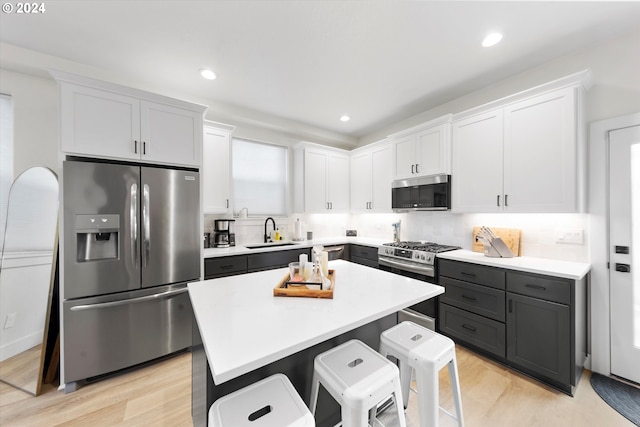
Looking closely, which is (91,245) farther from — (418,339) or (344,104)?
(344,104)

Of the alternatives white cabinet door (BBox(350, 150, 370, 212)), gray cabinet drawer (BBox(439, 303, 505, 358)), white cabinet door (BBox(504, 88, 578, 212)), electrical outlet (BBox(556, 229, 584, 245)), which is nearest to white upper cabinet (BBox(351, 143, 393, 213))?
white cabinet door (BBox(350, 150, 370, 212))

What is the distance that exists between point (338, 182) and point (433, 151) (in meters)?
1.66

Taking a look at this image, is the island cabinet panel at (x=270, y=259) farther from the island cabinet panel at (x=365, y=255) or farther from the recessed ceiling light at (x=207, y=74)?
the recessed ceiling light at (x=207, y=74)

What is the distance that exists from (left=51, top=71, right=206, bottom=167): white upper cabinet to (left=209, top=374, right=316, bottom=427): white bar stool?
2210 mm

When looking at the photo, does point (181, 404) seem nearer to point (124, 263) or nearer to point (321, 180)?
point (124, 263)

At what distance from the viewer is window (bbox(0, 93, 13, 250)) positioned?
2.26 metres

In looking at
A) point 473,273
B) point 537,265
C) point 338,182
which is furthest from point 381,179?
point 537,265

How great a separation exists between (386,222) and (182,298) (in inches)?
124

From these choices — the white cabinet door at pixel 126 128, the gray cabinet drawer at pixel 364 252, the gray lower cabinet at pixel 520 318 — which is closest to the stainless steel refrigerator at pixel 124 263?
the white cabinet door at pixel 126 128

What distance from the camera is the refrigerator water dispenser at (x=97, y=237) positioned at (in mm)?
1995

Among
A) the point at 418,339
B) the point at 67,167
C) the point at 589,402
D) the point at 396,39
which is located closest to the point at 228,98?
the point at 67,167

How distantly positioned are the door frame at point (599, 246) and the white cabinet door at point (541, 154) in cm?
27

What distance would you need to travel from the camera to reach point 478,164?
2.68m

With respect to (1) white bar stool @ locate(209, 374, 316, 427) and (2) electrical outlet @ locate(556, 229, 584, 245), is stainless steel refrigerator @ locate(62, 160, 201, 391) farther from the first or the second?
(2) electrical outlet @ locate(556, 229, 584, 245)
